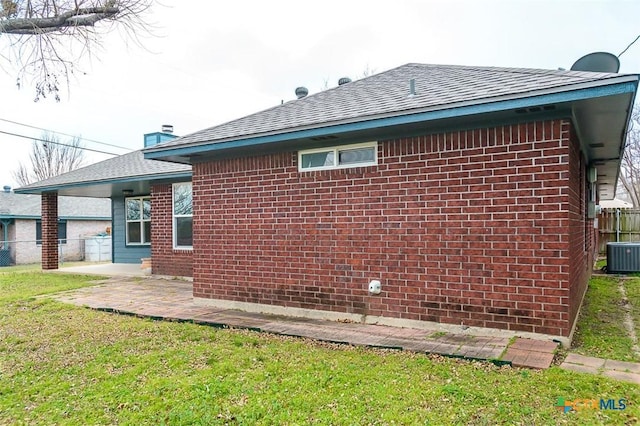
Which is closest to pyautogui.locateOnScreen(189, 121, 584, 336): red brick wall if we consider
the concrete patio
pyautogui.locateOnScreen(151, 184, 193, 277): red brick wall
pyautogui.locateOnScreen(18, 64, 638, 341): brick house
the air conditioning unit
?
pyautogui.locateOnScreen(18, 64, 638, 341): brick house

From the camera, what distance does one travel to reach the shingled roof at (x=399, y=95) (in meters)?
4.82

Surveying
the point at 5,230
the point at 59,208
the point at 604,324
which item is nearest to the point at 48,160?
the point at 59,208

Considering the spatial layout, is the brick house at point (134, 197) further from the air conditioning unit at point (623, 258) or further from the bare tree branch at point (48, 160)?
the bare tree branch at point (48, 160)

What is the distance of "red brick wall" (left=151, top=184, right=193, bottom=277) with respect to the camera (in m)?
11.5

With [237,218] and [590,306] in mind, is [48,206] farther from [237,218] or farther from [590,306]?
[590,306]

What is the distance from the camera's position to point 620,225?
16000 millimetres

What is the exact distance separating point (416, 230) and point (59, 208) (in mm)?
24215

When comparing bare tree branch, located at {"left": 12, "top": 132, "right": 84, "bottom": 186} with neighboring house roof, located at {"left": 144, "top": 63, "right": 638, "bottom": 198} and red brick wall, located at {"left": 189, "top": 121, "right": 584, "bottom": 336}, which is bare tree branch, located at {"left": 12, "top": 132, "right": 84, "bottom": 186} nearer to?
neighboring house roof, located at {"left": 144, "top": 63, "right": 638, "bottom": 198}

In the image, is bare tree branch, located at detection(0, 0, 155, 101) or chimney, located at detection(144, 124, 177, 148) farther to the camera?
chimney, located at detection(144, 124, 177, 148)

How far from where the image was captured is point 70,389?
403 centimetres

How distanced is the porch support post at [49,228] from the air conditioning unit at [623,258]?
16.4 metres

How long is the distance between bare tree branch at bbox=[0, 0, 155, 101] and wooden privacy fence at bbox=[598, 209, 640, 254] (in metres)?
16.5

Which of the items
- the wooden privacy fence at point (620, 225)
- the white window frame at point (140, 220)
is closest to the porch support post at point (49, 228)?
the white window frame at point (140, 220)

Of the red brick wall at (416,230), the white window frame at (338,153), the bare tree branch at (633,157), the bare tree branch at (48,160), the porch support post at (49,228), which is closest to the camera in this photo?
the red brick wall at (416,230)
